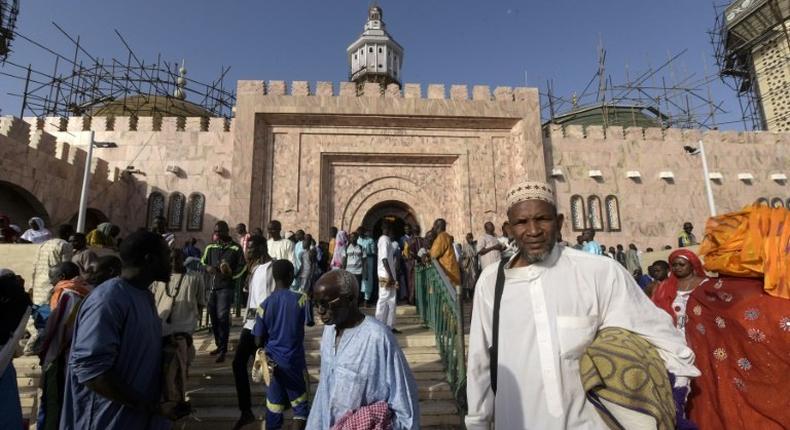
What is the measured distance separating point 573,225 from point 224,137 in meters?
11.6

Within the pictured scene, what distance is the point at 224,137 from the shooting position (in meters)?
12.5

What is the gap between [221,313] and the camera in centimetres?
506

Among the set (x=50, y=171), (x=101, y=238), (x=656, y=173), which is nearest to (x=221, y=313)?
(x=101, y=238)

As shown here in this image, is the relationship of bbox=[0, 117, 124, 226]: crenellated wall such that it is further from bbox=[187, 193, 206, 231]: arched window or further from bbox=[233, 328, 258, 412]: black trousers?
bbox=[233, 328, 258, 412]: black trousers

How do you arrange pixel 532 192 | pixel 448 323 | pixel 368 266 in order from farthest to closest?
pixel 368 266 < pixel 448 323 < pixel 532 192

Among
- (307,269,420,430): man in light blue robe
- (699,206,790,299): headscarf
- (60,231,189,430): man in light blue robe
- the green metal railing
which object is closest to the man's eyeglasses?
(307,269,420,430): man in light blue robe

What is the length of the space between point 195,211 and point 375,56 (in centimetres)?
2545

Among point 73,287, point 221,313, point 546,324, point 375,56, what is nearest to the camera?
point 546,324

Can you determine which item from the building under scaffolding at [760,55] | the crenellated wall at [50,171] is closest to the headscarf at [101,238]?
the crenellated wall at [50,171]

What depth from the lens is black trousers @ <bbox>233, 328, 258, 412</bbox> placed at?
3646 mm

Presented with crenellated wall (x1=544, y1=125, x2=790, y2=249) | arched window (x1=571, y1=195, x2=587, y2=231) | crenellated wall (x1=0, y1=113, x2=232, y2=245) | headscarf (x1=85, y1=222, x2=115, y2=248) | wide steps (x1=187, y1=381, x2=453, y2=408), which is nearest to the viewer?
Result: wide steps (x1=187, y1=381, x2=453, y2=408)

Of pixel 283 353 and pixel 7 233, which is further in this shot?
pixel 7 233

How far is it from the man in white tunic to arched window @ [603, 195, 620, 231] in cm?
1313

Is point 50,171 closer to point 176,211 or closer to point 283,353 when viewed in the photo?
point 176,211
